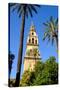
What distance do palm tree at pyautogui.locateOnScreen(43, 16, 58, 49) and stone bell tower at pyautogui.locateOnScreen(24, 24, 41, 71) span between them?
0.12 metres

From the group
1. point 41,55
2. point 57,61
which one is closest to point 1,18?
point 41,55

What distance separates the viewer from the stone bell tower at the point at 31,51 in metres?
2.19

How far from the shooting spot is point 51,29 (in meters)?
2.27

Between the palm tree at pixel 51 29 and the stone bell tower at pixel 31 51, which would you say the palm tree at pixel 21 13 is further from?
the palm tree at pixel 51 29

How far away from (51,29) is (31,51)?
0.91 feet

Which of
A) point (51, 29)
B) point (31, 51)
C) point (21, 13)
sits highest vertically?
point (21, 13)

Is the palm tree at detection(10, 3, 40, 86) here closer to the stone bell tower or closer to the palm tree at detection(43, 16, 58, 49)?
the stone bell tower

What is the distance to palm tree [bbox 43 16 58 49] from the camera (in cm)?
225

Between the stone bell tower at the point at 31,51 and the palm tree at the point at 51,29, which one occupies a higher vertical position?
the palm tree at the point at 51,29

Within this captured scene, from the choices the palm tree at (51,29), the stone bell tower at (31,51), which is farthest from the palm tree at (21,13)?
the palm tree at (51,29)

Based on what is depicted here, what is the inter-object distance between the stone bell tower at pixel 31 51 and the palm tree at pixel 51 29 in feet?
0.40

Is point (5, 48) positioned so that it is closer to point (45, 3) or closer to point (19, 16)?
point (19, 16)

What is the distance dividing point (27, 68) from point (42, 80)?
175 mm

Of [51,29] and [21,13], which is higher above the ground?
[21,13]
